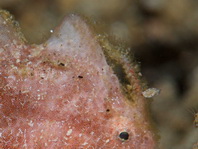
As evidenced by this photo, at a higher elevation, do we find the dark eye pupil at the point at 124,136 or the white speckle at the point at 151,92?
the white speckle at the point at 151,92

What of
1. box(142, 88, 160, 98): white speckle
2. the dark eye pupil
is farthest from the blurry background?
the dark eye pupil

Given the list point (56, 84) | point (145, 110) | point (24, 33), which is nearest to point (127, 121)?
point (145, 110)

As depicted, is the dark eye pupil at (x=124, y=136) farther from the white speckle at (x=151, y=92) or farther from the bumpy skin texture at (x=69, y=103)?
the white speckle at (x=151, y=92)

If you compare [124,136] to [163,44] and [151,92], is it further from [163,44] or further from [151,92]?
[163,44]

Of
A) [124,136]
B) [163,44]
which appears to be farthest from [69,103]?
[163,44]

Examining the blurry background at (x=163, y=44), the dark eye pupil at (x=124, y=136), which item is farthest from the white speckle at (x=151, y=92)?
the dark eye pupil at (x=124, y=136)

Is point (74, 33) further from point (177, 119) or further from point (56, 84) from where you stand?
point (177, 119)

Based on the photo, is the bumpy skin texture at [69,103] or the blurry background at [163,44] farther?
the bumpy skin texture at [69,103]
